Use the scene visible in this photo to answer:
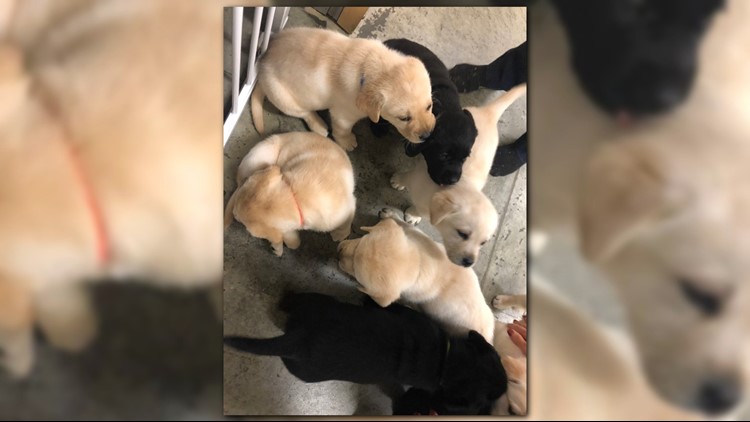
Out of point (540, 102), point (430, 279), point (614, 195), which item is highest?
point (540, 102)

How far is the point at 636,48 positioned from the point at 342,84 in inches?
22.6

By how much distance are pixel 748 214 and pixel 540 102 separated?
0.42 metres

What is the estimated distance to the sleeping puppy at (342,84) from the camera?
85 centimetres

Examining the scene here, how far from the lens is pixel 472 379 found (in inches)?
30.6

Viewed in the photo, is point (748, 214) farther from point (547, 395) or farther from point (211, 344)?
point (211, 344)

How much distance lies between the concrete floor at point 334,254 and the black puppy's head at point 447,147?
6 centimetres

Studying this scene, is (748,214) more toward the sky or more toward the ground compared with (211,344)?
more toward the sky

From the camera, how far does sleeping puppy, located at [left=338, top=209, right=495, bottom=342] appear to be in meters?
0.81

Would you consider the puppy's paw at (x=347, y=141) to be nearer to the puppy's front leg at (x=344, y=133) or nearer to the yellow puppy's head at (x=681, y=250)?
the puppy's front leg at (x=344, y=133)

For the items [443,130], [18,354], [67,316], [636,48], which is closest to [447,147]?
[443,130]

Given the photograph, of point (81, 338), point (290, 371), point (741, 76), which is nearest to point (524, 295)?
point (290, 371)

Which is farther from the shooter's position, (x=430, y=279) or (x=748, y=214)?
(x=430, y=279)

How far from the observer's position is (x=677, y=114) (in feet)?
2.52

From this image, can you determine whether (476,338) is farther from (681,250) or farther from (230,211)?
(230,211)
